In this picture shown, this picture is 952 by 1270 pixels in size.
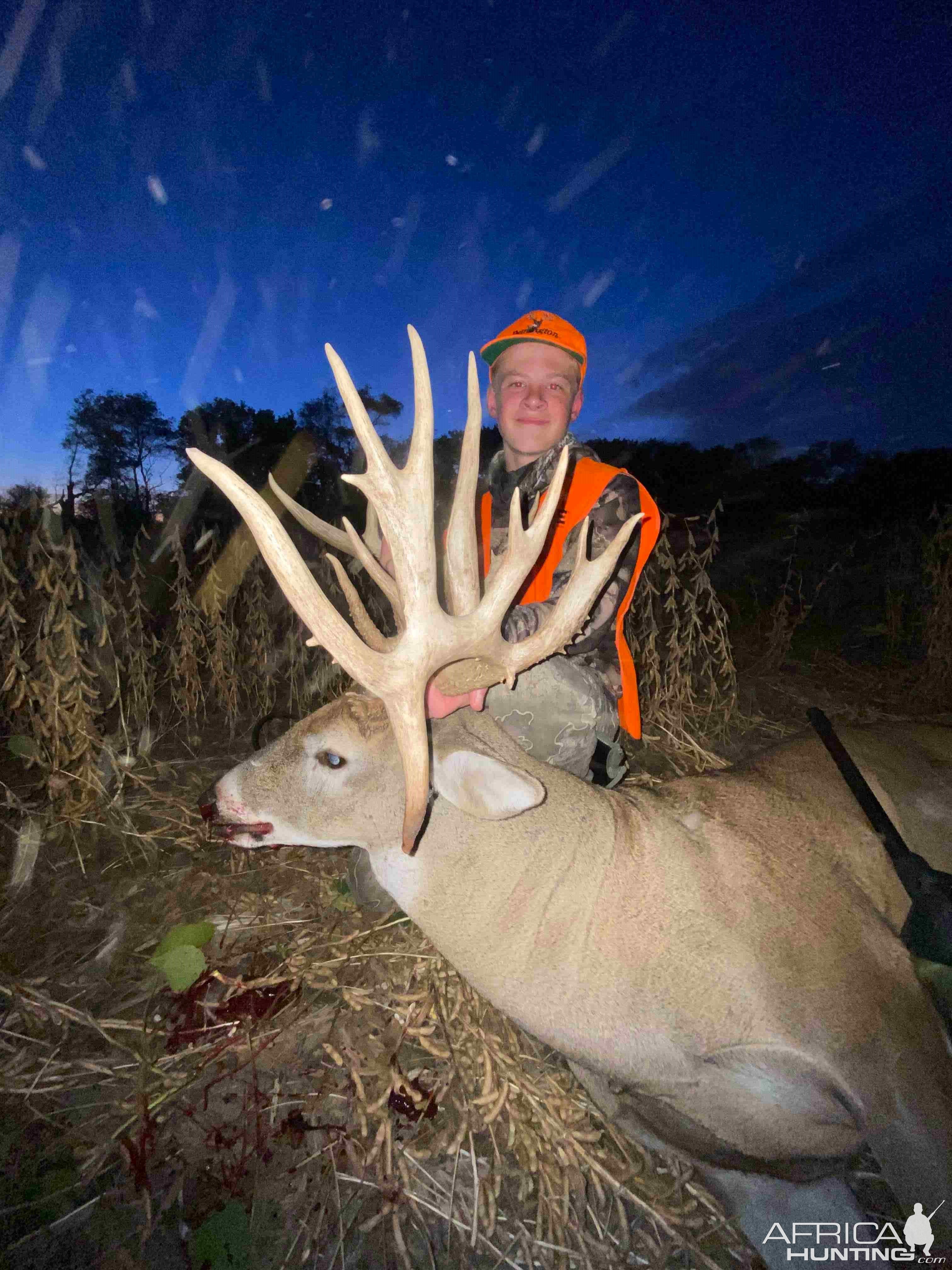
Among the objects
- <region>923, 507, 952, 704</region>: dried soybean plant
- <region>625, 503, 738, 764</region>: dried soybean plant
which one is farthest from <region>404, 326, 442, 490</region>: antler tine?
<region>923, 507, 952, 704</region>: dried soybean plant

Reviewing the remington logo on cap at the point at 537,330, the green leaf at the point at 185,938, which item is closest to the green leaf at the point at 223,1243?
the green leaf at the point at 185,938

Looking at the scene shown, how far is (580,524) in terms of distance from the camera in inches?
98.0

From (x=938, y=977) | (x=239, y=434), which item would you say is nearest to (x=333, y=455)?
(x=239, y=434)

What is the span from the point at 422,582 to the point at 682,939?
1215 mm

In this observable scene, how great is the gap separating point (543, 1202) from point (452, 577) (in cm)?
185

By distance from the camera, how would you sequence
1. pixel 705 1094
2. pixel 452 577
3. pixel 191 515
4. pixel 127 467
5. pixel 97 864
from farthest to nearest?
pixel 127 467 < pixel 191 515 < pixel 97 864 < pixel 452 577 < pixel 705 1094

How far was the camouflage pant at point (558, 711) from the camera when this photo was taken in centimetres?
247

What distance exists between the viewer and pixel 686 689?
4.30 m

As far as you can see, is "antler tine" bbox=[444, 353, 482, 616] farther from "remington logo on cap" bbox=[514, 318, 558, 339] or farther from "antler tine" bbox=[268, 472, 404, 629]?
"remington logo on cap" bbox=[514, 318, 558, 339]

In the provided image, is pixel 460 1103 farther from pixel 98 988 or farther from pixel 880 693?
pixel 880 693

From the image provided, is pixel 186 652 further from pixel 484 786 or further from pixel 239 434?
pixel 239 434

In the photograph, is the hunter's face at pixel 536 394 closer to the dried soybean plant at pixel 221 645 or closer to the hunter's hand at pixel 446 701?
the hunter's hand at pixel 446 701

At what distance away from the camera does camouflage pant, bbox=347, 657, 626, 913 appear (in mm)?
2467

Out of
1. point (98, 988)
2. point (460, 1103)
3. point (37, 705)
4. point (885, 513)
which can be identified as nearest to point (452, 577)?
point (460, 1103)
